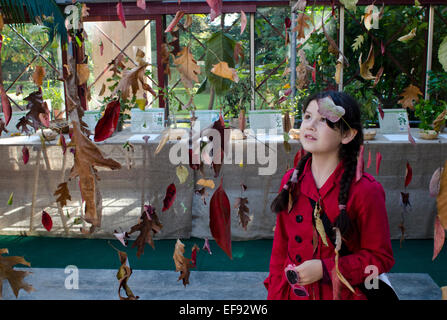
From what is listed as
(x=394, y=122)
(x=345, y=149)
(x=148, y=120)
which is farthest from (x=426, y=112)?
(x=345, y=149)

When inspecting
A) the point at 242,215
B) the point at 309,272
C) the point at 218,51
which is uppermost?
the point at 218,51

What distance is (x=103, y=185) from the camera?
2.73 meters

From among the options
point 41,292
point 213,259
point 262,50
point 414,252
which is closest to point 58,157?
point 41,292

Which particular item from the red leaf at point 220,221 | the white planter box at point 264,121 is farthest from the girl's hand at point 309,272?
the white planter box at point 264,121

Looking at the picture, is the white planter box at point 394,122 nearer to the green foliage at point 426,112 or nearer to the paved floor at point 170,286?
the green foliage at point 426,112

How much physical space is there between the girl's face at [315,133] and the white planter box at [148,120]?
2266 millimetres

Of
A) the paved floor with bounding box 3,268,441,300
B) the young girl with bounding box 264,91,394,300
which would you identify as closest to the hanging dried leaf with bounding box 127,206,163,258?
the young girl with bounding box 264,91,394,300

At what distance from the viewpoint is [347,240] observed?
871 mm

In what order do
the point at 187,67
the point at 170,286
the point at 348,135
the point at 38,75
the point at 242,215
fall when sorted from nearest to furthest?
the point at 187,67 < the point at 38,75 < the point at 242,215 < the point at 348,135 < the point at 170,286

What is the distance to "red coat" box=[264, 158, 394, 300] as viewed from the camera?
86cm

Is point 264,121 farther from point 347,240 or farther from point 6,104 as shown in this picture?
point 6,104

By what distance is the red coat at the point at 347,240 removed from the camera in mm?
855

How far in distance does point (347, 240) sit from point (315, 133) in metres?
0.23

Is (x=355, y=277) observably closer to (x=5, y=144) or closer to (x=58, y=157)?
(x=58, y=157)
